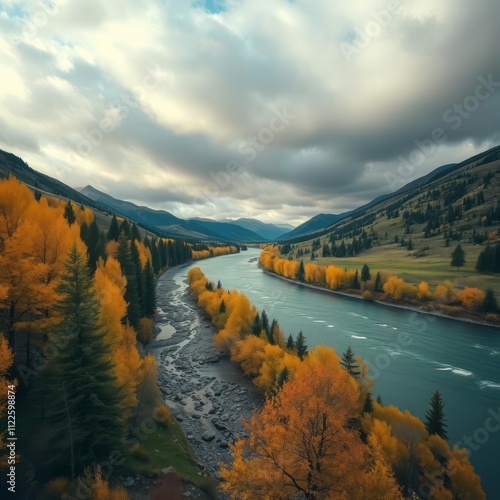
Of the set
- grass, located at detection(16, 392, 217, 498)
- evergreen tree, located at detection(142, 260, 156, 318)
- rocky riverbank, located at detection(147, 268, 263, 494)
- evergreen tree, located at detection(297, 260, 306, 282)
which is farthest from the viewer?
evergreen tree, located at detection(297, 260, 306, 282)

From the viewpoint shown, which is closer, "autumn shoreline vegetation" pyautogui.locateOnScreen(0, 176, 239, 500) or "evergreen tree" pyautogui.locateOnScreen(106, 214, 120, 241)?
"autumn shoreline vegetation" pyautogui.locateOnScreen(0, 176, 239, 500)

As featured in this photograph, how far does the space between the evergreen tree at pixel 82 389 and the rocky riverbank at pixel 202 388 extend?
12.3m

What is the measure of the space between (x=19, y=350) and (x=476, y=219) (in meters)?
208

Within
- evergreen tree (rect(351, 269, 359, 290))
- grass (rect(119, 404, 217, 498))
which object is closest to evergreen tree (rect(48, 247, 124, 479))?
grass (rect(119, 404, 217, 498))

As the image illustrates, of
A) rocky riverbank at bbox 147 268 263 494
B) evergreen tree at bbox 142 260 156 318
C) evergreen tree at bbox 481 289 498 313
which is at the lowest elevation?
rocky riverbank at bbox 147 268 263 494

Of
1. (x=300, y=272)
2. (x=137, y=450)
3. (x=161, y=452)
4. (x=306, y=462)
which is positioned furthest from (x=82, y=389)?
(x=300, y=272)

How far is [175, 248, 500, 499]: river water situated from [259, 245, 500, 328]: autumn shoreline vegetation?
3808 millimetres

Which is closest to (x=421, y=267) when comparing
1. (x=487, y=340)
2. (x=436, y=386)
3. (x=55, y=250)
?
(x=487, y=340)

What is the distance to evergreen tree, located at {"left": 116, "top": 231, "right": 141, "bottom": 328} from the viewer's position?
47.3 m

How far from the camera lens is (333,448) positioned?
17.2 m

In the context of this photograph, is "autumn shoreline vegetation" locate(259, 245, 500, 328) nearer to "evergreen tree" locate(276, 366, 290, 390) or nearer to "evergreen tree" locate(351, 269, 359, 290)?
"evergreen tree" locate(351, 269, 359, 290)

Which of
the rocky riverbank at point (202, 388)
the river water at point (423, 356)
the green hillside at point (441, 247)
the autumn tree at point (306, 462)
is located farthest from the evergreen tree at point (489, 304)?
the autumn tree at point (306, 462)

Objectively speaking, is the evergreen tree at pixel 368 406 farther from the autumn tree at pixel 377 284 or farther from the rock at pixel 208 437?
the autumn tree at pixel 377 284

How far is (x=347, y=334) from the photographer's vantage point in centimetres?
5947
